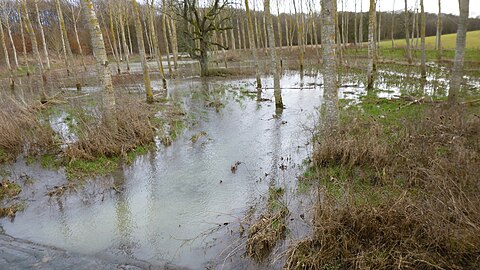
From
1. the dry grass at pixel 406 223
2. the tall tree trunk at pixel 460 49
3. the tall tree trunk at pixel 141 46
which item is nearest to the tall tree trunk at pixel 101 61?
the tall tree trunk at pixel 141 46

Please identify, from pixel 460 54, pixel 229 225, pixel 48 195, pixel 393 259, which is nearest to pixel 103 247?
pixel 229 225

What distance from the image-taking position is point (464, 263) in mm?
3461

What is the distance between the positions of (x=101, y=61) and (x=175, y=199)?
4.70 meters

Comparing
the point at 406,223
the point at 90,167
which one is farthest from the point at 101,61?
the point at 406,223

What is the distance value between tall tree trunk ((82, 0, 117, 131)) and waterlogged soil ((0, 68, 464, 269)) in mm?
1658

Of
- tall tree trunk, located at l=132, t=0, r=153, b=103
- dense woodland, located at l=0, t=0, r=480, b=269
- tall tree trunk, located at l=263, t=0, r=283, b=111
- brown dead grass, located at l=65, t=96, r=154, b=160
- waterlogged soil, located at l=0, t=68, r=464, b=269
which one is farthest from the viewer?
tall tree trunk, located at l=132, t=0, r=153, b=103

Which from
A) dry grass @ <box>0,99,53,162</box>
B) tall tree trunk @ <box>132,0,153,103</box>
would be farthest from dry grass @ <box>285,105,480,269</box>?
tall tree trunk @ <box>132,0,153,103</box>

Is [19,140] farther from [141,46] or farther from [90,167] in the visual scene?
[141,46]

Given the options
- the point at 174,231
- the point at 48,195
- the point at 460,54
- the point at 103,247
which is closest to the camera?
the point at 103,247

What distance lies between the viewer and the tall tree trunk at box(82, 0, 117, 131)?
847cm

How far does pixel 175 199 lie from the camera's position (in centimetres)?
649

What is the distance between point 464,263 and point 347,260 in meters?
1.22

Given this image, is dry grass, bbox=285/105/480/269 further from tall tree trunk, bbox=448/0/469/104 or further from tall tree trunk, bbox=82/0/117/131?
tall tree trunk, bbox=82/0/117/131

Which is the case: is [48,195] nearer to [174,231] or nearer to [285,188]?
[174,231]
